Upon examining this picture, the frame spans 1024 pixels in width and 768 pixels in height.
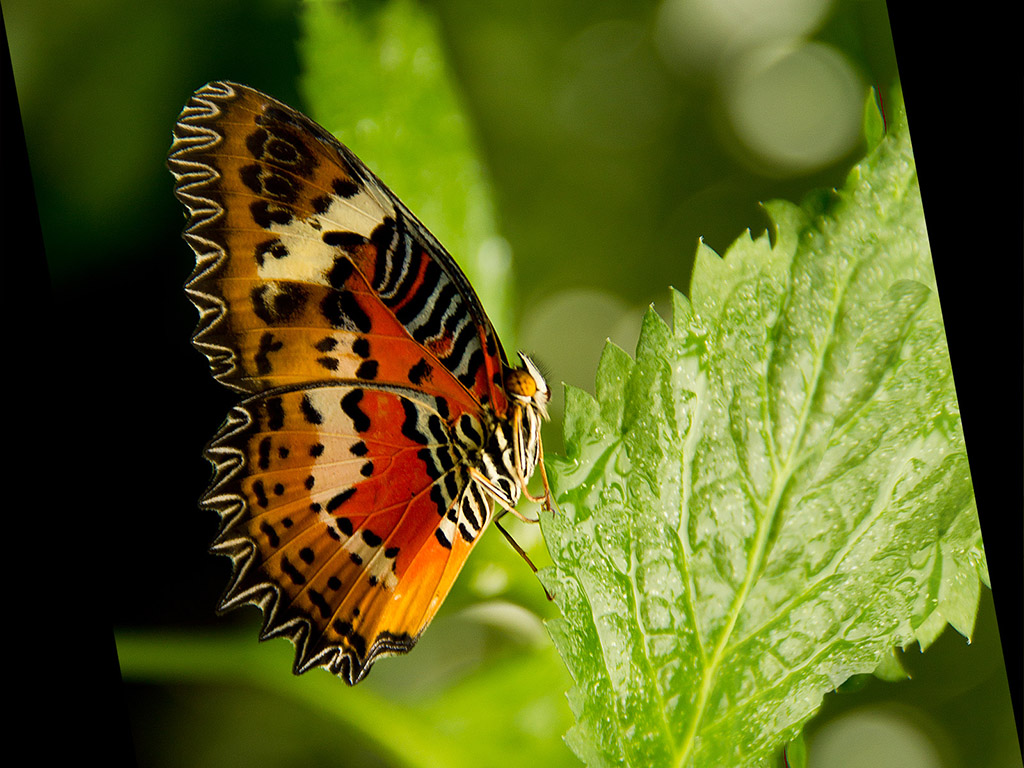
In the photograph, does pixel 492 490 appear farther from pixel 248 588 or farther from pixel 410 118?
pixel 410 118

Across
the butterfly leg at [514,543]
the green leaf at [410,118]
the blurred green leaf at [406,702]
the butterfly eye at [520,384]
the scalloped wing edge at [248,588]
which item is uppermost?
the green leaf at [410,118]

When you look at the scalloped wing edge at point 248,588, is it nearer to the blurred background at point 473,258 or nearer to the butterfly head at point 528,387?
the blurred background at point 473,258

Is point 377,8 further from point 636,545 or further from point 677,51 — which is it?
point 636,545

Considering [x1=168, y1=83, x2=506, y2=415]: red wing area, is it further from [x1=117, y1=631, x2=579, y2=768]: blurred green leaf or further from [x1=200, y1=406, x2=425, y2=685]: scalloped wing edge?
[x1=117, y1=631, x2=579, y2=768]: blurred green leaf

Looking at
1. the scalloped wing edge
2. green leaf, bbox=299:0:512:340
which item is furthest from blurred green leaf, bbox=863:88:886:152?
the scalloped wing edge

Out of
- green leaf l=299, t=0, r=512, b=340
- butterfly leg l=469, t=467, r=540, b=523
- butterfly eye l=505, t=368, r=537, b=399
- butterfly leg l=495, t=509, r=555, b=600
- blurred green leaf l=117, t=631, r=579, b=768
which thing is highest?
green leaf l=299, t=0, r=512, b=340

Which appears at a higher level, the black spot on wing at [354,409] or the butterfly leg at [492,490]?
the black spot on wing at [354,409]

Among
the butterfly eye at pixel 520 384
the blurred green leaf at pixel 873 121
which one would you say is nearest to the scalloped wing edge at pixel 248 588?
the butterfly eye at pixel 520 384
